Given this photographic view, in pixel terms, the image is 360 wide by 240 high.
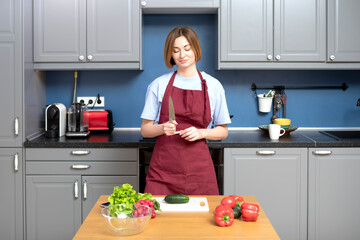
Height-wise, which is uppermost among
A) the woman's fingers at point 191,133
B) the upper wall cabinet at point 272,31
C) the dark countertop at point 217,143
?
the upper wall cabinet at point 272,31

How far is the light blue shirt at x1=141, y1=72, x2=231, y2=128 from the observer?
231 cm

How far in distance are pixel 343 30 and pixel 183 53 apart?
5.55 feet

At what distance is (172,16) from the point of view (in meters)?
3.60

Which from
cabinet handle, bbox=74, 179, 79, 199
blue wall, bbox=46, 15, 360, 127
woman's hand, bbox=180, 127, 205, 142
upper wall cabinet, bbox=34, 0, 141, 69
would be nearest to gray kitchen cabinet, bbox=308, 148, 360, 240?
blue wall, bbox=46, 15, 360, 127

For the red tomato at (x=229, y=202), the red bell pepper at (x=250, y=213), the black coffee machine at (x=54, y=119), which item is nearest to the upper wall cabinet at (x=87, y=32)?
the black coffee machine at (x=54, y=119)

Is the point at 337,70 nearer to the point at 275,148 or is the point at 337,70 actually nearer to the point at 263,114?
the point at 263,114

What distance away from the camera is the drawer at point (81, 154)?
3.06 metres

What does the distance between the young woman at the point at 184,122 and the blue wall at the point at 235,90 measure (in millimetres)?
1317

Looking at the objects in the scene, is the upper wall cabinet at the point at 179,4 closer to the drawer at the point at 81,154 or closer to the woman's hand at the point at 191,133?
the drawer at the point at 81,154

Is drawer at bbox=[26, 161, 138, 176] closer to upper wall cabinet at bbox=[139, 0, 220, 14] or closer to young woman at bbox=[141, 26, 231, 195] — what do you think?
young woman at bbox=[141, 26, 231, 195]

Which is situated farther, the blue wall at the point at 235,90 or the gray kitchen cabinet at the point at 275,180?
the blue wall at the point at 235,90

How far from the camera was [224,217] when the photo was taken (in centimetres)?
152

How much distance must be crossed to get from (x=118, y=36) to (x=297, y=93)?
158cm

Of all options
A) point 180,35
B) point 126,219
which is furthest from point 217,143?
point 126,219
